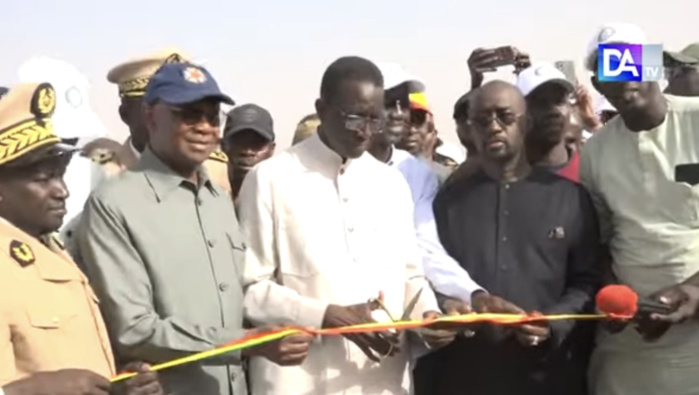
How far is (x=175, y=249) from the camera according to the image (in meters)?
4.67

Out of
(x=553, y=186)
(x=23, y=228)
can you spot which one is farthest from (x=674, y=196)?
(x=23, y=228)

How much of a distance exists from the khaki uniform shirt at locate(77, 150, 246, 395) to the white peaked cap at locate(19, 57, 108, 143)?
3.08ft

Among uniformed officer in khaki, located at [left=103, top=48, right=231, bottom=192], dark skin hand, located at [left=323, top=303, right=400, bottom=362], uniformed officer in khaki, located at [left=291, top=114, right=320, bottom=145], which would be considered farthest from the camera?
uniformed officer in khaki, located at [left=291, top=114, right=320, bottom=145]

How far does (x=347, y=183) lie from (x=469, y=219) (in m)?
0.65

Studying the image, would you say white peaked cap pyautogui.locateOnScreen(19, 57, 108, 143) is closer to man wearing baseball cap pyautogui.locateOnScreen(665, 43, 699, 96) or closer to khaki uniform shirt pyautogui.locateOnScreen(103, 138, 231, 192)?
khaki uniform shirt pyautogui.locateOnScreen(103, 138, 231, 192)

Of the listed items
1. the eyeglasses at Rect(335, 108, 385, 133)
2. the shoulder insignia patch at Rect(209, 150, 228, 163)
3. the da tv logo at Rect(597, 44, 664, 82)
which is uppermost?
the da tv logo at Rect(597, 44, 664, 82)

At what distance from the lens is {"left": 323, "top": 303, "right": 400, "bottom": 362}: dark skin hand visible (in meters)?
4.92

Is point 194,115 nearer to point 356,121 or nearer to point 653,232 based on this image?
point 356,121

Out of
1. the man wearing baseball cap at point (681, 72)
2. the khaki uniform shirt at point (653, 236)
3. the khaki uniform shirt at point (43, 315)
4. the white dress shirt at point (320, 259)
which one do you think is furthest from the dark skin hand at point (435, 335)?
the man wearing baseball cap at point (681, 72)

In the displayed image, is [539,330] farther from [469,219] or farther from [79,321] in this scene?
[79,321]

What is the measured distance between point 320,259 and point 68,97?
74.3 inches

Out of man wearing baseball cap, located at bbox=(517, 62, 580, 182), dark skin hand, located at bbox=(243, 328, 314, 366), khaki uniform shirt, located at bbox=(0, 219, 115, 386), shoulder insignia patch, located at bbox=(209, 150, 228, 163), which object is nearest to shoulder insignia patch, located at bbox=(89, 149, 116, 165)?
shoulder insignia patch, located at bbox=(209, 150, 228, 163)

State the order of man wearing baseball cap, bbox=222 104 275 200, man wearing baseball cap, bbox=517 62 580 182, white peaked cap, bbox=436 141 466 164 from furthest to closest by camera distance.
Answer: white peaked cap, bbox=436 141 466 164 < man wearing baseball cap, bbox=222 104 275 200 < man wearing baseball cap, bbox=517 62 580 182

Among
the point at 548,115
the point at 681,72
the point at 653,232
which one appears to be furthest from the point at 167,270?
the point at 681,72
